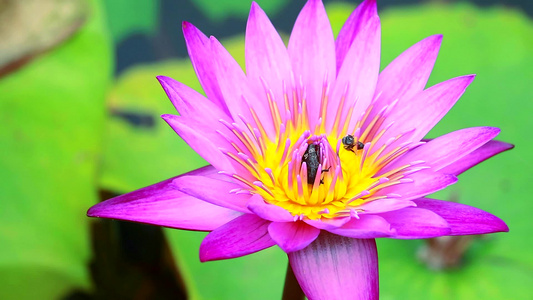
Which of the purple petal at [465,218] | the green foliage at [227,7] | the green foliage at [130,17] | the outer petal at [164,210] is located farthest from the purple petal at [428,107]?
the green foliage at [130,17]

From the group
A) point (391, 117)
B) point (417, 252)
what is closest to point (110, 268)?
point (417, 252)

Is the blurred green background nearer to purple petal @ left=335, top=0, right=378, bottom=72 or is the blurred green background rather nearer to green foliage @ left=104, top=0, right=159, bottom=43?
green foliage @ left=104, top=0, right=159, bottom=43

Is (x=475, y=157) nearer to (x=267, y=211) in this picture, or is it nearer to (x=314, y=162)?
(x=314, y=162)

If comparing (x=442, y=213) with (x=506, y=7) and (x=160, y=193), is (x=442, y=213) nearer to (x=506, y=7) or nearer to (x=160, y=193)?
(x=160, y=193)

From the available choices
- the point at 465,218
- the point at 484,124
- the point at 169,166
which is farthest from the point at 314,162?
the point at 484,124

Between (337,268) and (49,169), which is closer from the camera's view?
(337,268)

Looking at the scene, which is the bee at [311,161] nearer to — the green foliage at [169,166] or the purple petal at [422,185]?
the purple petal at [422,185]
